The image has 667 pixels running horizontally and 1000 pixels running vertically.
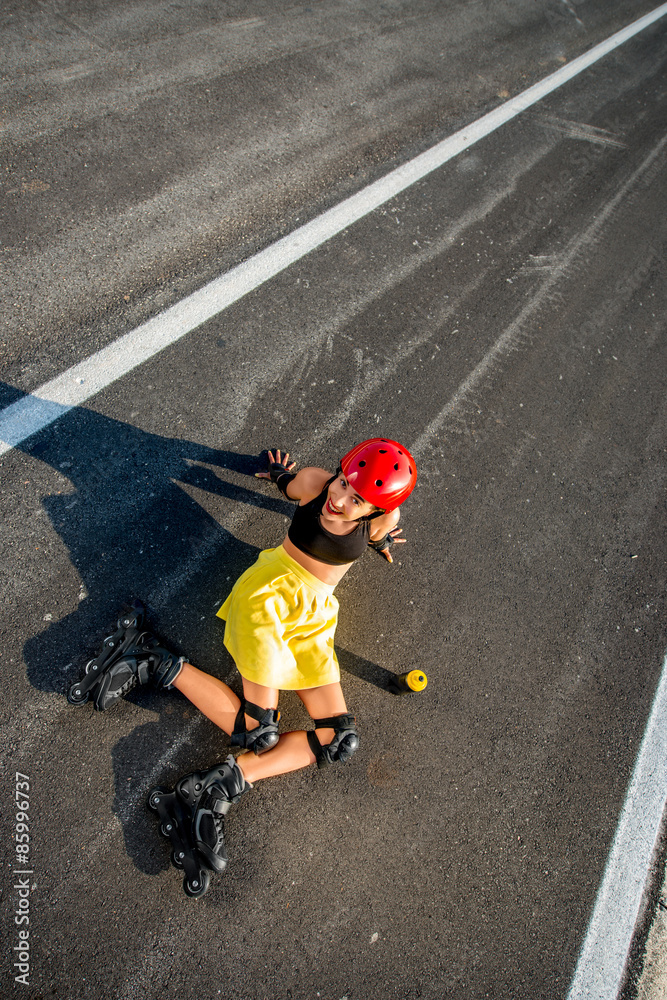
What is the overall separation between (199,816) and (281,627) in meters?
1.16

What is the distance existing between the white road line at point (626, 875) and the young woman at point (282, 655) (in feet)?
6.32

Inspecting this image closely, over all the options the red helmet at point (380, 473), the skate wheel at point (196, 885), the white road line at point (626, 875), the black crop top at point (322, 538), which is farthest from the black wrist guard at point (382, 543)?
the white road line at point (626, 875)

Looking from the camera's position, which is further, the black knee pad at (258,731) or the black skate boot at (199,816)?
the black knee pad at (258,731)

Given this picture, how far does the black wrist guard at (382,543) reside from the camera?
389cm

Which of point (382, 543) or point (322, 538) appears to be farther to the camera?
point (382, 543)

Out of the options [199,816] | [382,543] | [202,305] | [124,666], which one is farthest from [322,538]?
[202,305]

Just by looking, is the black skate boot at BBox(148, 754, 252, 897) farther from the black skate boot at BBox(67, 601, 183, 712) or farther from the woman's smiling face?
the woman's smiling face

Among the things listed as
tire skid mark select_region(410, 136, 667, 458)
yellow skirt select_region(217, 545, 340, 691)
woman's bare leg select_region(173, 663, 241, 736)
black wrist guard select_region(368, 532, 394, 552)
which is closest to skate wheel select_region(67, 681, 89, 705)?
woman's bare leg select_region(173, 663, 241, 736)

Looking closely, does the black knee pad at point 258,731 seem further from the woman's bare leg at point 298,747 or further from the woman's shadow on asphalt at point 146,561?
the woman's shadow on asphalt at point 146,561

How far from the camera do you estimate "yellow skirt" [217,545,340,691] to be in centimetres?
344

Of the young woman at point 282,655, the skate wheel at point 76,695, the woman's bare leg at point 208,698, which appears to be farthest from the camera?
the woman's bare leg at point 208,698

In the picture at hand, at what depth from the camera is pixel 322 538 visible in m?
3.49

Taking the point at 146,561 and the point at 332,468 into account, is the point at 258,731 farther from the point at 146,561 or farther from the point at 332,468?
the point at 332,468

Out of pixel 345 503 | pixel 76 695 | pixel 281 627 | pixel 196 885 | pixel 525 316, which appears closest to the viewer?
pixel 196 885
